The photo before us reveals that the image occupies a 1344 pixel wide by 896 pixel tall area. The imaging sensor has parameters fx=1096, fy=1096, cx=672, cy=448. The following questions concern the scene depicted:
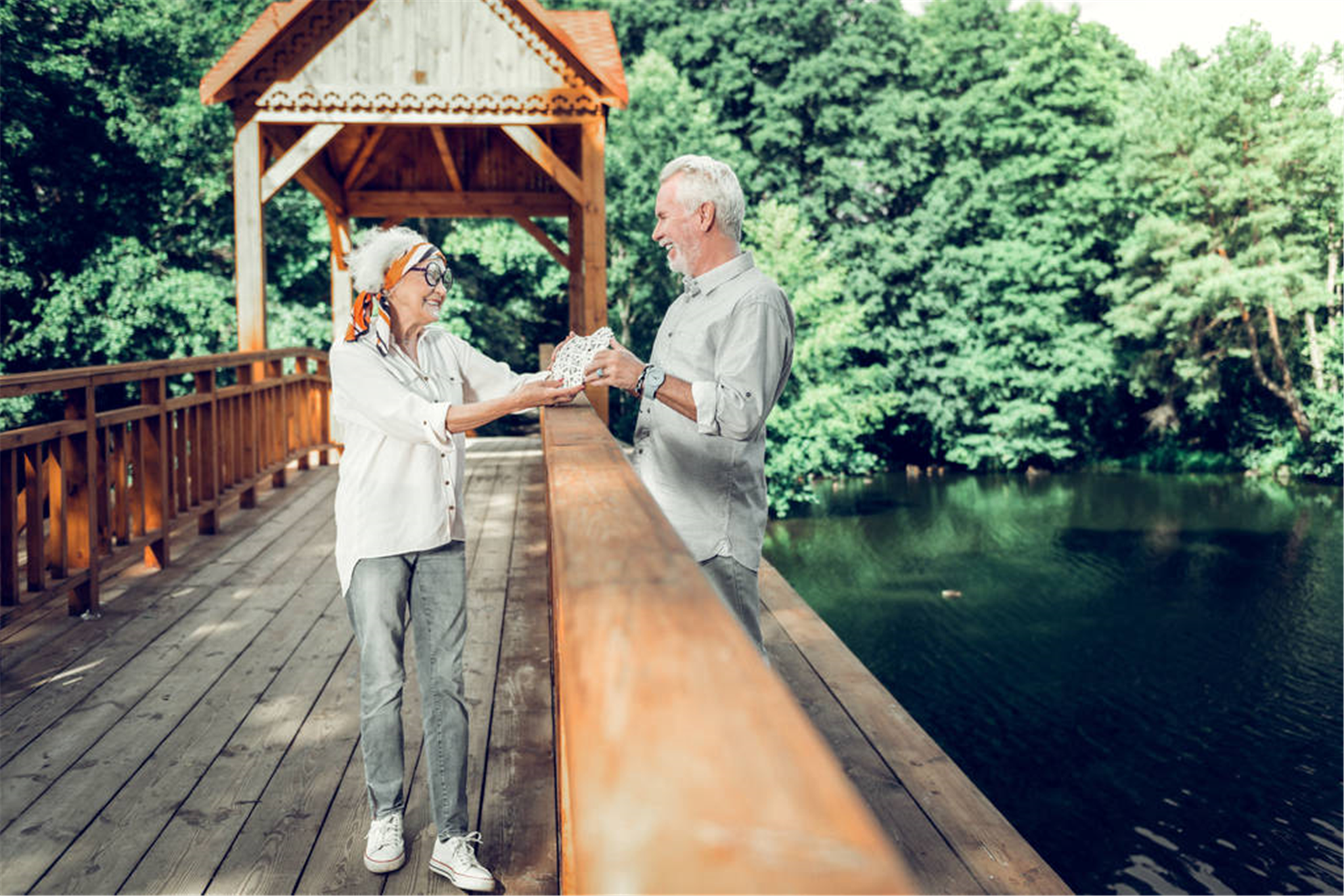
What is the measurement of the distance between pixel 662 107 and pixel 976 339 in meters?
11.0

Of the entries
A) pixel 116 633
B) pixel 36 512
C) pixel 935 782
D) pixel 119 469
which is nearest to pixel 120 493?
pixel 119 469

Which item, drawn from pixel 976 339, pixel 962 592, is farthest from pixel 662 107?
pixel 962 592

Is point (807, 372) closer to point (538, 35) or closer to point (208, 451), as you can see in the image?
point (538, 35)

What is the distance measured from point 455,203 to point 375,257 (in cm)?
968

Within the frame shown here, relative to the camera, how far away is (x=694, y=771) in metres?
0.63

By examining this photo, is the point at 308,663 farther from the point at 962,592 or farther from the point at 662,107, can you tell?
the point at 662,107

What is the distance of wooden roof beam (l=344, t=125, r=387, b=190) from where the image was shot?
10.5 meters

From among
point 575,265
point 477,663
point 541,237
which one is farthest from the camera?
point 541,237

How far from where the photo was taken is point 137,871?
2.62 metres

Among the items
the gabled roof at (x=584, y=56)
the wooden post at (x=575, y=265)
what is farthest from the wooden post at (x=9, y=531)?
the wooden post at (x=575, y=265)

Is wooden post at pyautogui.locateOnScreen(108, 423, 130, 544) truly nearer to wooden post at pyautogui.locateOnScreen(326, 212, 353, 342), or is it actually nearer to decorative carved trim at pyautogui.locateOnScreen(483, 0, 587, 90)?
decorative carved trim at pyautogui.locateOnScreen(483, 0, 587, 90)

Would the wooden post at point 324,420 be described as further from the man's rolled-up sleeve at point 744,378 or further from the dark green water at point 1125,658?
the man's rolled-up sleeve at point 744,378

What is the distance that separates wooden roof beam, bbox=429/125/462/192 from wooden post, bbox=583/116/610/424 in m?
1.49

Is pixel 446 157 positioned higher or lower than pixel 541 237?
higher
